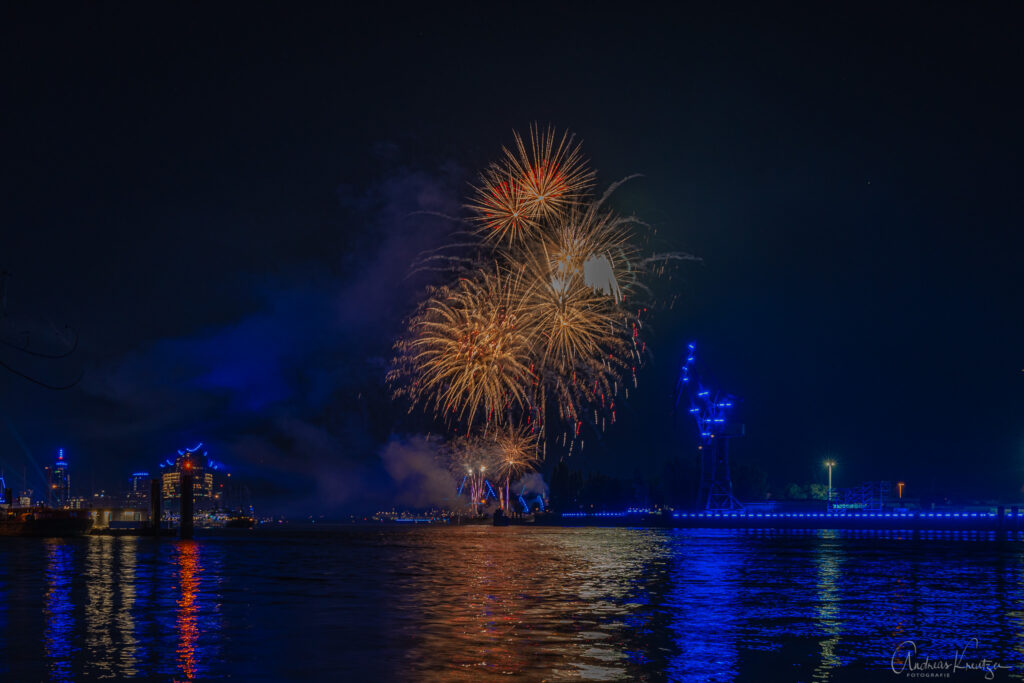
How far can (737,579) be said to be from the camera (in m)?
49.4

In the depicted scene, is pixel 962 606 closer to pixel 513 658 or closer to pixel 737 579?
pixel 737 579

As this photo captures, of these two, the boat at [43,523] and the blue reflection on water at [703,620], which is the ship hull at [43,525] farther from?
the blue reflection on water at [703,620]

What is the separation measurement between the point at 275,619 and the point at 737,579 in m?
26.6

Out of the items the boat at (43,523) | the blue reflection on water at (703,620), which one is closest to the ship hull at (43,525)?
the boat at (43,523)

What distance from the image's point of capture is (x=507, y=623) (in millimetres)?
29422

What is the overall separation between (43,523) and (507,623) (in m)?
153

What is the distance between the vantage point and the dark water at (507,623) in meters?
21.8

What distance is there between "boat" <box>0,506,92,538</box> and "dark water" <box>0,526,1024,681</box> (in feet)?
371

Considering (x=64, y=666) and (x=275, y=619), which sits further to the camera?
(x=275, y=619)

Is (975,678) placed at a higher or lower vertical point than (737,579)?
higher

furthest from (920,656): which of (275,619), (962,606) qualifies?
(275,619)

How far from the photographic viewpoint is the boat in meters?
158
